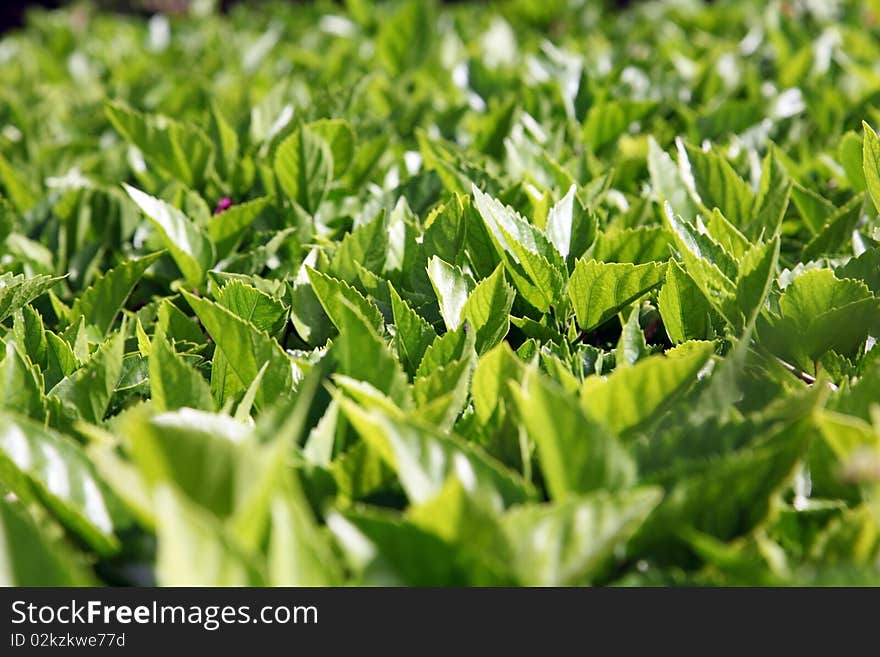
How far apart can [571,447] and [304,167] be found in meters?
1.47

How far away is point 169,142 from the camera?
2.82 metres

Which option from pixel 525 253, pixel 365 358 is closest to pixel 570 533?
pixel 365 358

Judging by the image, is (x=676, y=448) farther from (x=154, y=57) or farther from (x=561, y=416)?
(x=154, y=57)

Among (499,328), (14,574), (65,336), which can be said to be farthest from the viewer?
(65,336)

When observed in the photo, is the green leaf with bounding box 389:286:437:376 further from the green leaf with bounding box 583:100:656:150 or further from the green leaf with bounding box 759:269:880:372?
the green leaf with bounding box 583:100:656:150

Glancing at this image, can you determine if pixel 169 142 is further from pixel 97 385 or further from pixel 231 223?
pixel 97 385

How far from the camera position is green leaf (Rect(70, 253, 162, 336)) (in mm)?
2174

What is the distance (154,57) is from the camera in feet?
17.1

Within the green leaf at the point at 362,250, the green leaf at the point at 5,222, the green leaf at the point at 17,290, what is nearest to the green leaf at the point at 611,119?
the green leaf at the point at 362,250

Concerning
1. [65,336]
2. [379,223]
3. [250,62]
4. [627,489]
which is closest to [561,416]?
[627,489]

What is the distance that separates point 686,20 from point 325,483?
4.96m

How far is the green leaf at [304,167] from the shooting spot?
2551 mm

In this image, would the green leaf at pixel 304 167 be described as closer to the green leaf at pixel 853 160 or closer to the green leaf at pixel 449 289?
the green leaf at pixel 449 289

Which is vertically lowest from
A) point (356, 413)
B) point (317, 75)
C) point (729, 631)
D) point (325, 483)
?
point (729, 631)
